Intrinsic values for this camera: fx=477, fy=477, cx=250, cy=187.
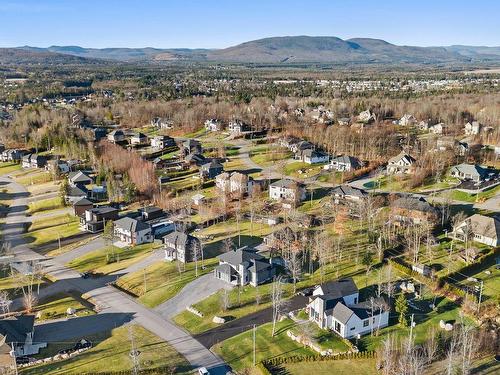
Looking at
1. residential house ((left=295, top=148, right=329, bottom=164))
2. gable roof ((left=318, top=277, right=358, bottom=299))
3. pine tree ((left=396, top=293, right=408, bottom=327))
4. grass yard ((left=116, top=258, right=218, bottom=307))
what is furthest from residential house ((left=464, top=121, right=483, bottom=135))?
grass yard ((left=116, top=258, right=218, bottom=307))

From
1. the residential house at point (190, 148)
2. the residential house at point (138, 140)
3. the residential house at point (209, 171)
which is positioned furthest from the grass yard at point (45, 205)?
the residential house at point (138, 140)

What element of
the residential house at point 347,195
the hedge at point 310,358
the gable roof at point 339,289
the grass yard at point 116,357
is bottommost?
the grass yard at point 116,357

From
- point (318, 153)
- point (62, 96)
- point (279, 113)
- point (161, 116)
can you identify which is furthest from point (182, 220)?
point (62, 96)

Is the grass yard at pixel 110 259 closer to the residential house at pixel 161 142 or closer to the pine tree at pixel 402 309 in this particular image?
the pine tree at pixel 402 309

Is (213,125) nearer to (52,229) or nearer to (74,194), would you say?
(74,194)

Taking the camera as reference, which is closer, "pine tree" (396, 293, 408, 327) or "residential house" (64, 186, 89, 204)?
"pine tree" (396, 293, 408, 327)

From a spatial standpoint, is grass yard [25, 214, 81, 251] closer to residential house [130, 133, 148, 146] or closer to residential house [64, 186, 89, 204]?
residential house [64, 186, 89, 204]
